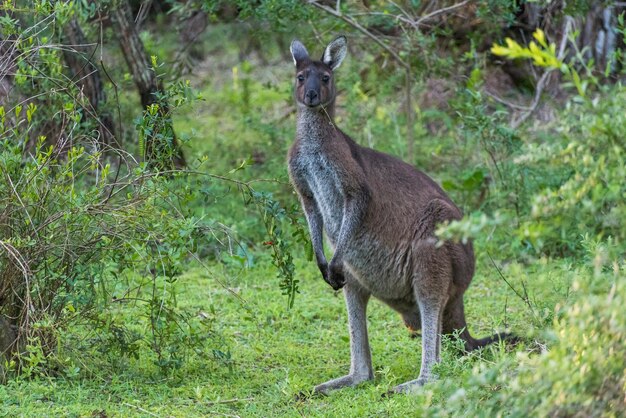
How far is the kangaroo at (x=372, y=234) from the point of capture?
5.53 metres

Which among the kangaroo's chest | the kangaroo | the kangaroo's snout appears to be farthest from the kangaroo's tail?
the kangaroo's snout

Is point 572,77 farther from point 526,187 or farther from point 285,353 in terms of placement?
point 526,187

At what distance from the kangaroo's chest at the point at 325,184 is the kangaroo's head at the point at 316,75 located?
0.36 meters

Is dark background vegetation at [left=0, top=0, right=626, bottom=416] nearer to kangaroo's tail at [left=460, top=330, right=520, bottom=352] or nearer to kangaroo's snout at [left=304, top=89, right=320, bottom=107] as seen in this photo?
kangaroo's tail at [left=460, top=330, right=520, bottom=352]

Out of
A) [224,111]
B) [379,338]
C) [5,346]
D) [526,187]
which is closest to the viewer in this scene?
[5,346]

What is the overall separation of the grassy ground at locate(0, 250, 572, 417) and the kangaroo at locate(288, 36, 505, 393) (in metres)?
0.28

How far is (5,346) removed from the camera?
5.07 meters

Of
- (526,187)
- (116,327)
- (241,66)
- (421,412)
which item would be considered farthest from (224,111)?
(421,412)

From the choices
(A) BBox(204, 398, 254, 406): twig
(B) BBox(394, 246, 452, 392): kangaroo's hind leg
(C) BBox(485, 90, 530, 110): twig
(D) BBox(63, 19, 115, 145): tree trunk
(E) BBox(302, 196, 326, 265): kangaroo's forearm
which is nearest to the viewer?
(A) BBox(204, 398, 254, 406): twig

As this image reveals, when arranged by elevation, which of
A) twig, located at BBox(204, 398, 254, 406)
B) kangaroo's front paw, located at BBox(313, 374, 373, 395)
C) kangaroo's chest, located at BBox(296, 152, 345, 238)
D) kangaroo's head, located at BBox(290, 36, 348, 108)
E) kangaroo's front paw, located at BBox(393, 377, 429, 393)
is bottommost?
kangaroo's front paw, located at BBox(313, 374, 373, 395)

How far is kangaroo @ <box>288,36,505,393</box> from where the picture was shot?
553 cm

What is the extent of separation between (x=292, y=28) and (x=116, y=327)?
3.83 meters

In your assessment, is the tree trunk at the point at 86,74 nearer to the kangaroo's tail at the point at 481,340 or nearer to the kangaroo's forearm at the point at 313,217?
the kangaroo's forearm at the point at 313,217

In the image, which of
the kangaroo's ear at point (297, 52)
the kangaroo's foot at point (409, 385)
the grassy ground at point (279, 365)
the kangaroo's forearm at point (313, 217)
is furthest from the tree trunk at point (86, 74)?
the kangaroo's foot at point (409, 385)
